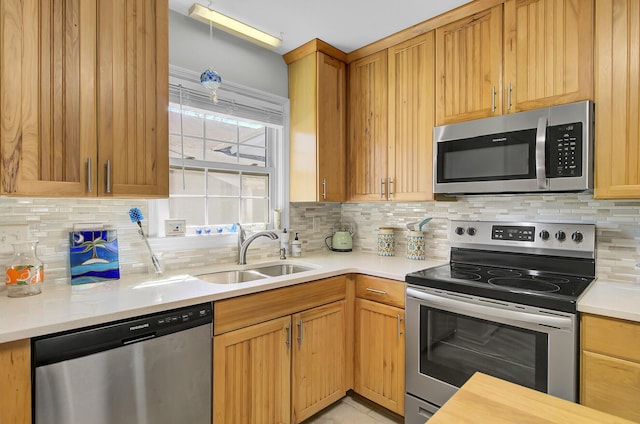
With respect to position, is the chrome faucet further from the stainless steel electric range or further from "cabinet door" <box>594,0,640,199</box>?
"cabinet door" <box>594,0,640,199</box>

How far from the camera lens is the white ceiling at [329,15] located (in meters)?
1.96

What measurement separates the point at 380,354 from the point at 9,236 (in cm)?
201

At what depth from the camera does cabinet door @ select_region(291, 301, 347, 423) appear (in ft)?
6.23

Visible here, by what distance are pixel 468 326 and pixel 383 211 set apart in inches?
49.4

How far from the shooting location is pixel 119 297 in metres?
1.43

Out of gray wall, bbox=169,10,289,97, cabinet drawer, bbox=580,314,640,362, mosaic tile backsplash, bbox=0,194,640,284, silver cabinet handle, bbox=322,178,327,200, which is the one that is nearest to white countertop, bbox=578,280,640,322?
cabinet drawer, bbox=580,314,640,362

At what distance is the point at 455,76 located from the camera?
209 cm

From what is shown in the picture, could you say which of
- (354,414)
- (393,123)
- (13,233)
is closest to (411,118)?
(393,123)

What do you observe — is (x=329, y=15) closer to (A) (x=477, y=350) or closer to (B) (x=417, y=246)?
(B) (x=417, y=246)

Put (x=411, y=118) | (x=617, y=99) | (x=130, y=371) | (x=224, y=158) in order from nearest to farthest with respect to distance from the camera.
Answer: (x=130, y=371) → (x=617, y=99) → (x=411, y=118) → (x=224, y=158)

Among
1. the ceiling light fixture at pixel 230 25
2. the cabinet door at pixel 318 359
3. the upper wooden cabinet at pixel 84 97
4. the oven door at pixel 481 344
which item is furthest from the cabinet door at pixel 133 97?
the oven door at pixel 481 344

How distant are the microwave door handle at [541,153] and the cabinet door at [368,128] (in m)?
0.97

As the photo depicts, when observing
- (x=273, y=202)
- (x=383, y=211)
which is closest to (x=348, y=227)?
(x=383, y=211)

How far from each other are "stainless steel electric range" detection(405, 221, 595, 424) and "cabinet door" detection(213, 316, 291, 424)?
70 centimetres
